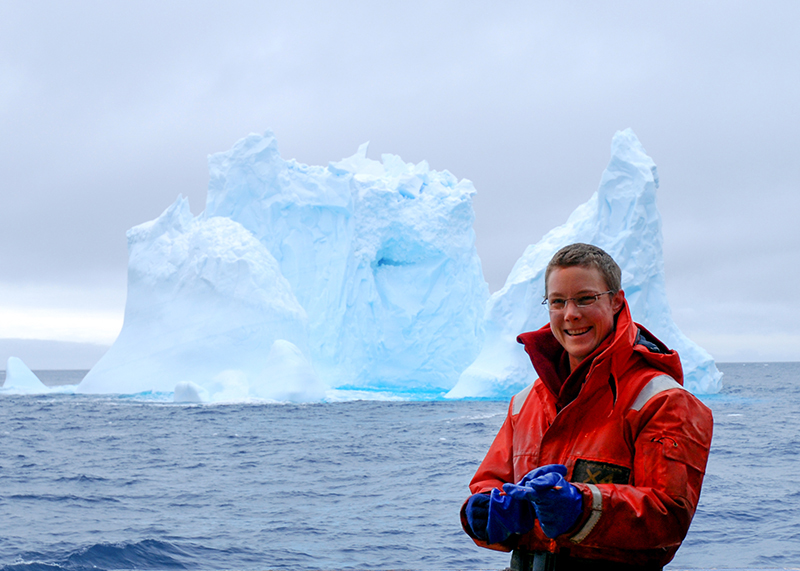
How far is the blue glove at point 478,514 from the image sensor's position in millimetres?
1467

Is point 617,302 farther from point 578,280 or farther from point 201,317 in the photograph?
point 201,317

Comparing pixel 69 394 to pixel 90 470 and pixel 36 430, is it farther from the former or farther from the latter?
pixel 90 470

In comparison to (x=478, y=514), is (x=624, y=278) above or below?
above

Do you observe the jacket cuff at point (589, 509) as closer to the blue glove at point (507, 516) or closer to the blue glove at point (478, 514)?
the blue glove at point (507, 516)

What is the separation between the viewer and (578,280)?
1522 millimetres

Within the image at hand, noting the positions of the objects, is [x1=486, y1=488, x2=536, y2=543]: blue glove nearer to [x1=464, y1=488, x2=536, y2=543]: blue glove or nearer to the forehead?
[x1=464, y1=488, x2=536, y2=543]: blue glove

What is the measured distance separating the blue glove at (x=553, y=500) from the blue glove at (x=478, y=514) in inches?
6.3

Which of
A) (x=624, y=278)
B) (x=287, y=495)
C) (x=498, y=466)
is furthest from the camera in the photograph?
Result: (x=624, y=278)

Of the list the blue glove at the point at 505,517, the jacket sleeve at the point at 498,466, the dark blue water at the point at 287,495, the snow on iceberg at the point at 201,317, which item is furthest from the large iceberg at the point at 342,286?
the blue glove at the point at 505,517

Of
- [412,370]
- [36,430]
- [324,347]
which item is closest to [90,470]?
[36,430]

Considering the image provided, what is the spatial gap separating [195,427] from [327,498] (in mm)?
8581

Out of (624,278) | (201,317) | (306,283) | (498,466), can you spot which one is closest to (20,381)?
(201,317)

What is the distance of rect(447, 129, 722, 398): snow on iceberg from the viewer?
2050 cm

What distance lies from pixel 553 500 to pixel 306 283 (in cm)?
2704
